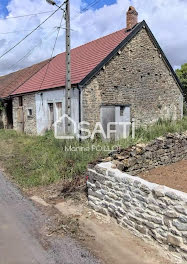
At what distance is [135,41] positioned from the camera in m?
12.6

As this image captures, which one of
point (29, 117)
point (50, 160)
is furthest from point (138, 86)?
point (29, 117)

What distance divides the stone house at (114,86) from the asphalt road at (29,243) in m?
6.21

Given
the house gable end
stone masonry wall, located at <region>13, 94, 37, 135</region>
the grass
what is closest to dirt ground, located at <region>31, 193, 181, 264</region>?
the grass

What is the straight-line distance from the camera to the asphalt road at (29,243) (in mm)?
3686

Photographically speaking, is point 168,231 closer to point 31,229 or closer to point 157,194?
point 157,194

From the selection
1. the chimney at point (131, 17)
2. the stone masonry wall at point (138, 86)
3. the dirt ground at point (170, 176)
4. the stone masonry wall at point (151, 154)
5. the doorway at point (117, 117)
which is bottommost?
the dirt ground at point (170, 176)

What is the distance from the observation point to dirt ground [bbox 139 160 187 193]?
6.05 m

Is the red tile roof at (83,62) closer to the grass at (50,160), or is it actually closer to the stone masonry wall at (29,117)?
the stone masonry wall at (29,117)

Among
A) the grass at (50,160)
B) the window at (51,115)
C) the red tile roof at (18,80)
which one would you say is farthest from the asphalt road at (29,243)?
the red tile roof at (18,80)

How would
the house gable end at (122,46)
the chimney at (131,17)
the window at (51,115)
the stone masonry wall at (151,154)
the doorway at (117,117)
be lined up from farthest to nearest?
the window at (51,115)
the chimney at (131,17)
the doorway at (117,117)
the house gable end at (122,46)
the stone masonry wall at (151,154)

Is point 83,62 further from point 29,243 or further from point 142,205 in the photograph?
point 29,243

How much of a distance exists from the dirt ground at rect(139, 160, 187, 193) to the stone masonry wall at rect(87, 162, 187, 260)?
1.80 m

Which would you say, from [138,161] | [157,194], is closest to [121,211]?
[157,194]

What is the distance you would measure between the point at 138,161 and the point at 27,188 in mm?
3355
